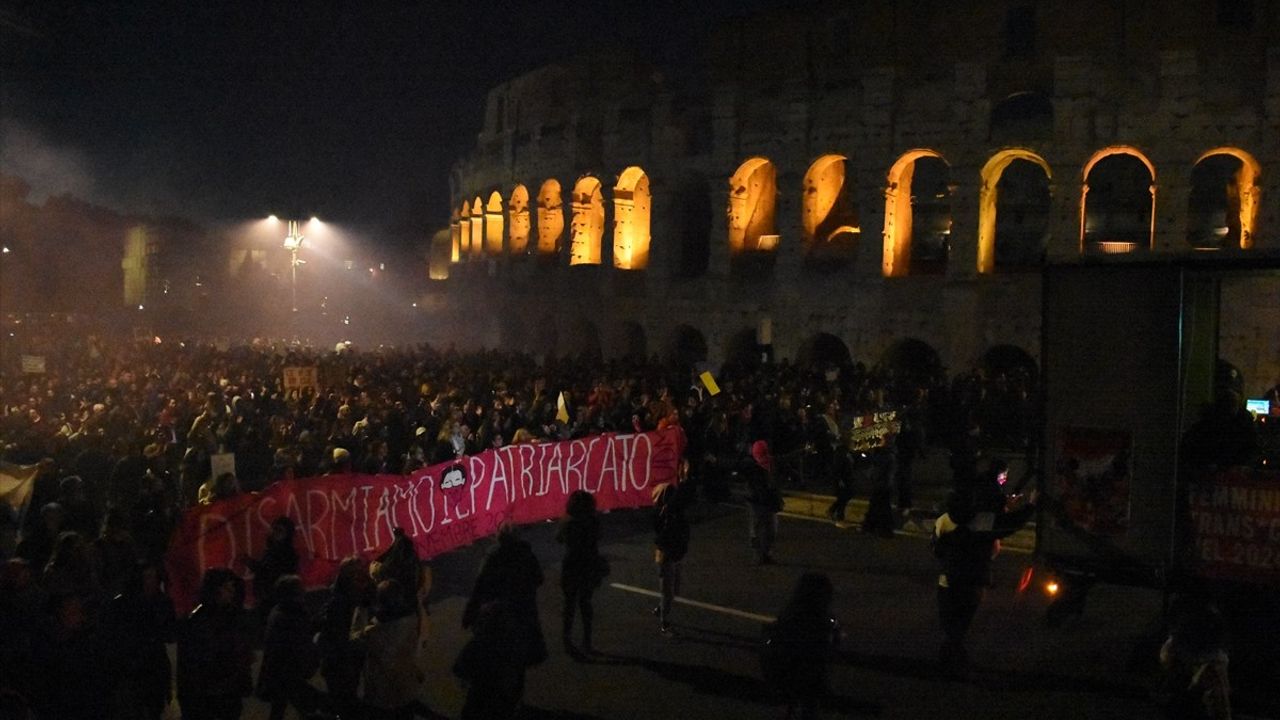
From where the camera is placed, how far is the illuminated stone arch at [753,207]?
112ft

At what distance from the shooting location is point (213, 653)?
6723 mm

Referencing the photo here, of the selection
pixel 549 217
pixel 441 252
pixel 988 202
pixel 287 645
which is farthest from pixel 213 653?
pixel 441 252

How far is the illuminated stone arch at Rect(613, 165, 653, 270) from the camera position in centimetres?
3812

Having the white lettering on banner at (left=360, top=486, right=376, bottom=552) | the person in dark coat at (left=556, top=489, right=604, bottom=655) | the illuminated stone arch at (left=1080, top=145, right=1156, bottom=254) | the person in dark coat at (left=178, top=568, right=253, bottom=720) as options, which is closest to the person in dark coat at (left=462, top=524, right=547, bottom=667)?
the person in dark coat at (left=556, top=489, right=604, bottom=655)

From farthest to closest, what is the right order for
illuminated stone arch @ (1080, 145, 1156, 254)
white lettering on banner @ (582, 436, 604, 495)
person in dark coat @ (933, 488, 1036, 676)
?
illuminated stone arch @ (1080, 145, 1156, 254)
white lettering on banner @ (582, 436, 604, 495)
person in dark coat @ (933, 488, 1036, 676)

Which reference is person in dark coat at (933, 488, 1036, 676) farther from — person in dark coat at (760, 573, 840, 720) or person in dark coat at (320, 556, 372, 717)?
person in dark coat at (320, 556, 372, 717)

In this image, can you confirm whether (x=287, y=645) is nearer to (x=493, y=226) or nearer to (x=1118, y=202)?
(x=1118, y=202)

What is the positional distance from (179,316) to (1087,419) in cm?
7949

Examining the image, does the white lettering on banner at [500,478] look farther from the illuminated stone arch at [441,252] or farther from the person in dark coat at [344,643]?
the illuminated stone arch at [441,252]

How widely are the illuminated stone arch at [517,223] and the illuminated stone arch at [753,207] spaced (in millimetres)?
12821

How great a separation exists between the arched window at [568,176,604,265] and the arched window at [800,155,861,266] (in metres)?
9.33

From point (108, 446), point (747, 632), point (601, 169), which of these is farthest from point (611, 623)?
point (601, 169)

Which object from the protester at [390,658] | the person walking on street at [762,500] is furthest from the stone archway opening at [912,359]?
the protester at [390,658]

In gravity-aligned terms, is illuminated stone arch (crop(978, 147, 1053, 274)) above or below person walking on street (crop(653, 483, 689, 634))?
above
